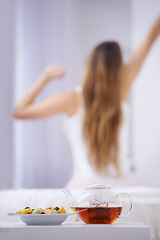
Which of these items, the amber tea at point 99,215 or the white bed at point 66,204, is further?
the white bed at point 66,204

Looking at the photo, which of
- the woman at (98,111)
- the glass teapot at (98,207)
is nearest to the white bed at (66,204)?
the glass teapot at (98,207)

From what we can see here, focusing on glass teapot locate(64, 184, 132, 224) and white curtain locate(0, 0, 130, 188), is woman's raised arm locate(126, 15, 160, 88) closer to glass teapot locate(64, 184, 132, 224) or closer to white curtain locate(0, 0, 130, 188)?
white curtain locate(0, 0, 130, 188)

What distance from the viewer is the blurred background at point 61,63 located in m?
3.55

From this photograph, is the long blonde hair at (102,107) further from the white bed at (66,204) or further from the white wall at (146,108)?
the white bed at (66,204)

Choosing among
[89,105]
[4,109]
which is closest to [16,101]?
[4,109]

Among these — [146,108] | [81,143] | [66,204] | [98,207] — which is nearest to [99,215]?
[98,207]

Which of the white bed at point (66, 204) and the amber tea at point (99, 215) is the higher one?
the amber tea at point (99, 215)

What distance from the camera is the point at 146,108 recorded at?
3.61 m

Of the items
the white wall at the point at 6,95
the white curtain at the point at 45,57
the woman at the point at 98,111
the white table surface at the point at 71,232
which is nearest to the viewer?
the white table surface at the point at 71,232

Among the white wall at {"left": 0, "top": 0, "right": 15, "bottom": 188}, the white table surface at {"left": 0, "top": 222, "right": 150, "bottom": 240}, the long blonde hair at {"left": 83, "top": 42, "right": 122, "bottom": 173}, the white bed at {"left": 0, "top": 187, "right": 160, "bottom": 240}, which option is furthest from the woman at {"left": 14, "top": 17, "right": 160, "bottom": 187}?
the white table surface at {"left": 0, "top": 222, "right": 150, "bottom": 240}

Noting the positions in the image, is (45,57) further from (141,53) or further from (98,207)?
(98,207)

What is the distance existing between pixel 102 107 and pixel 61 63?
60 centimetres

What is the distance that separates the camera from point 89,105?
3311mm

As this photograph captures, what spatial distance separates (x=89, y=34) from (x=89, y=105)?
74 centimetres
